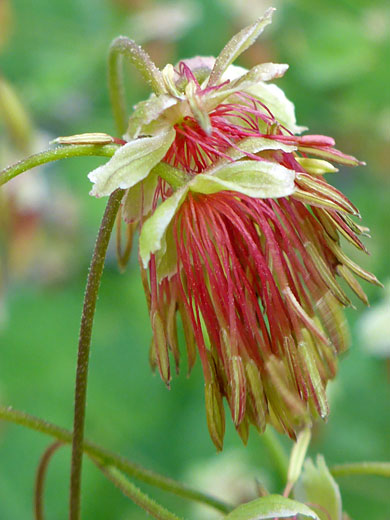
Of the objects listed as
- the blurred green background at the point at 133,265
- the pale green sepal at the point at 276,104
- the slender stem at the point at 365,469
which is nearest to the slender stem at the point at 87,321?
the pale green sepal at the point at 276,104

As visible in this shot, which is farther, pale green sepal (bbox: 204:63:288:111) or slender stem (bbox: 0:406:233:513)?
slender stem (bbox: 0:406:233:513)

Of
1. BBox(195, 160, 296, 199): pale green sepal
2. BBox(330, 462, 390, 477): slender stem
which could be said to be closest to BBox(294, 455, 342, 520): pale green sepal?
BBox(330, 462, 390, 477): slender stem

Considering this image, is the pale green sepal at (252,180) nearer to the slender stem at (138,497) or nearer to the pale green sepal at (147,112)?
the pale green sepal at (147,112)

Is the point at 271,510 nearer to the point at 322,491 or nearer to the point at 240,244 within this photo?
the point at 322,491

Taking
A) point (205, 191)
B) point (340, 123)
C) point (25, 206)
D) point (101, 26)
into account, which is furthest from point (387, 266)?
point (205, 191)

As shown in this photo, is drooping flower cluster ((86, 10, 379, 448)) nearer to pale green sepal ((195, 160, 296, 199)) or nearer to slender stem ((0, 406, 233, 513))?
pale green sepal ((195, 160, 296, 199))

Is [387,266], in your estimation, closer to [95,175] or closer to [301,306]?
[301,306]
